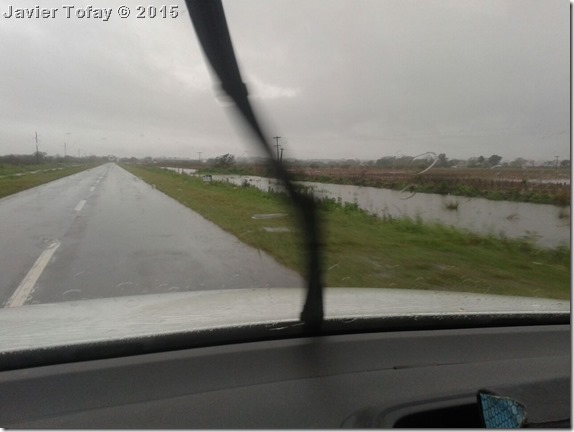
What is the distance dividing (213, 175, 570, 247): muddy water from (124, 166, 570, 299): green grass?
0.16 m

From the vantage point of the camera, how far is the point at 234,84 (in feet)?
10.1

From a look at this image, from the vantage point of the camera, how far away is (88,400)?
9.64 feet

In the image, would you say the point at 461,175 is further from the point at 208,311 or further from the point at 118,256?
the point at 208,311

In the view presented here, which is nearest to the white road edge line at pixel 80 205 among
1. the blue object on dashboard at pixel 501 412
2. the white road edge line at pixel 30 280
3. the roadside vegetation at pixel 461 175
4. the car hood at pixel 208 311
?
the white road edge line at pixel 30 280

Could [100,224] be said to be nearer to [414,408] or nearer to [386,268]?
[386,268]

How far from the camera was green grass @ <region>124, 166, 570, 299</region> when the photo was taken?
23.9 ft

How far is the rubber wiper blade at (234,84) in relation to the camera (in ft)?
9.58

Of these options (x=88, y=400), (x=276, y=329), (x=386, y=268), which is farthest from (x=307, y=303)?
(x=386, y=268)

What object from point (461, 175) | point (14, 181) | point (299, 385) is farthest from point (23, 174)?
point (299, 385)

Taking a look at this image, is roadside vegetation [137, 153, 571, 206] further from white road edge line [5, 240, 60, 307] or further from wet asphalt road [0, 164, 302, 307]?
white road edge line [5, 240, 60, 307]

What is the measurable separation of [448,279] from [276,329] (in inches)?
180

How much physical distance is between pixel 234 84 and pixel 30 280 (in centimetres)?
582

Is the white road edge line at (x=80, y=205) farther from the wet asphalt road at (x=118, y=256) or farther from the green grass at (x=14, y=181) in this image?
the green grass at (x=14, y=181)

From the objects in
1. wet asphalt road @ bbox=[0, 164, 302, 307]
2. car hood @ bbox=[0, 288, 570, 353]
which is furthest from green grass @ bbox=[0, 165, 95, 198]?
car hood @ bbox=[0, 288, 570, 353]
